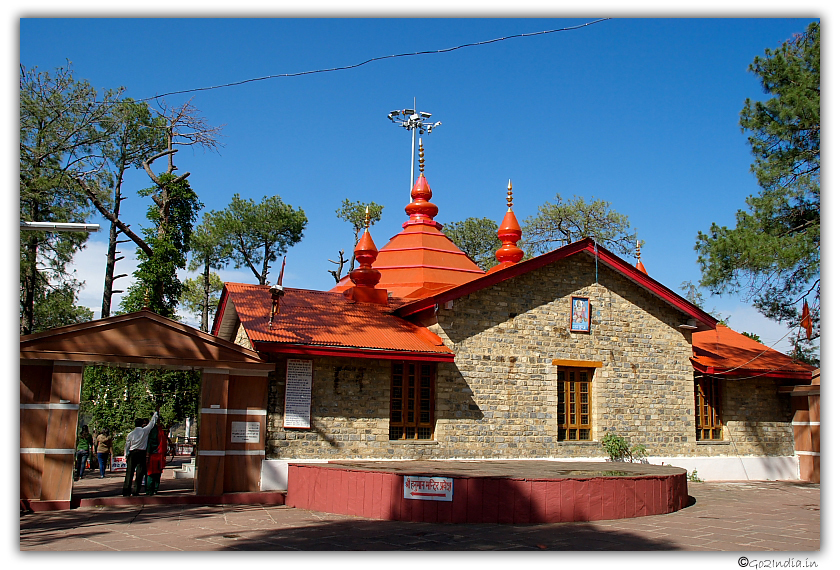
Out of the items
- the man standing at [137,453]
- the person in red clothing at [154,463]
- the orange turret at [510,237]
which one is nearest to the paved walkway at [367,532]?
the person in red clothing at [154,463]

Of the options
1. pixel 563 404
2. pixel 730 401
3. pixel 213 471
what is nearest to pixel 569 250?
pixel 563 404

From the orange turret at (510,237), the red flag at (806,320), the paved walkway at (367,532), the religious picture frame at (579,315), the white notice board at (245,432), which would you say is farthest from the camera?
the orange turret at (510,237)

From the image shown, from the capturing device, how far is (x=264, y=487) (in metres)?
13.0

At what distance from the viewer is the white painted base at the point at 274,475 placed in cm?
1301

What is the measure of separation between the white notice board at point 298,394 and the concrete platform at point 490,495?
5.56ft

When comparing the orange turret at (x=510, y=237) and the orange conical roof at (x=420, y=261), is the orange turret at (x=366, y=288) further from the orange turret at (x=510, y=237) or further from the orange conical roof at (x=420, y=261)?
the orange turret at (x=510, y=237)

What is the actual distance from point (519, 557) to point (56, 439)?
783 centimetres

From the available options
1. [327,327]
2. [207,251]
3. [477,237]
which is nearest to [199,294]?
[207,251]

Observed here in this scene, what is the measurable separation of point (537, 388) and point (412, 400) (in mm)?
3010

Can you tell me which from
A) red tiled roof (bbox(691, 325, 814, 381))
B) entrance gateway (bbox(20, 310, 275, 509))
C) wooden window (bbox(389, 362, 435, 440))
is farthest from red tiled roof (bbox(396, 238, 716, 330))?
entrance gateway (bbox(20, 310, 275, 509))

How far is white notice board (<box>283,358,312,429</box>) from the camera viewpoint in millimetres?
13461

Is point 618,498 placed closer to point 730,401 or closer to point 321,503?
point 321,503

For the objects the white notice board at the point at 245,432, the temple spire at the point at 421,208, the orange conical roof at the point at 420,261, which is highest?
the temple spire at the point at 421,208

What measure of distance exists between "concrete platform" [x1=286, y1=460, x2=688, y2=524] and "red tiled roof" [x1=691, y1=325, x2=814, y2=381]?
7317 millimetres
